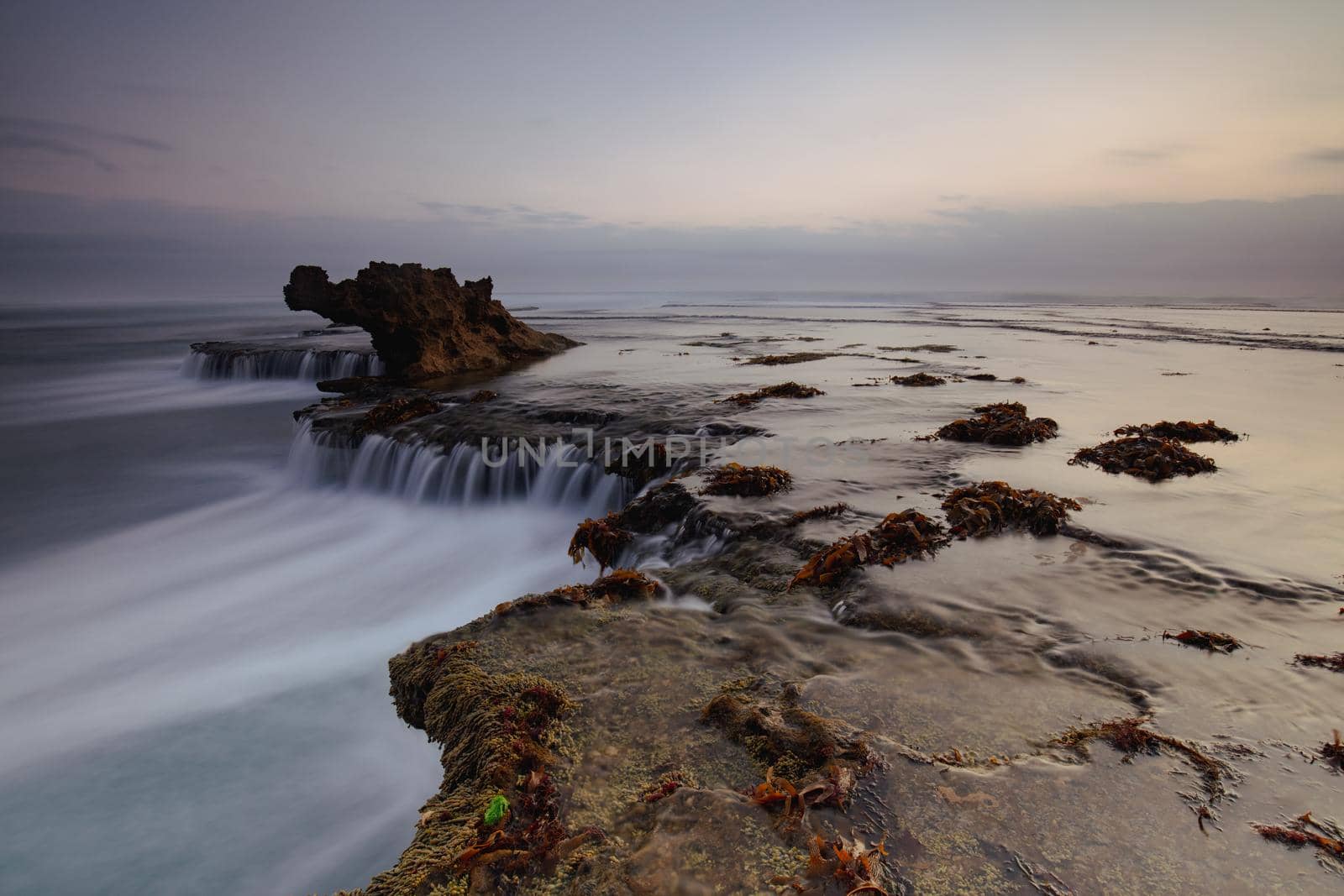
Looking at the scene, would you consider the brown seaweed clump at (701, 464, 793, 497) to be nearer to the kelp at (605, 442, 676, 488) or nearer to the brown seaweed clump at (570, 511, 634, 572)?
the brown seaweed clump at (570, 511, 634, 572)

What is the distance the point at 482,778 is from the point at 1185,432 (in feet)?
36.1

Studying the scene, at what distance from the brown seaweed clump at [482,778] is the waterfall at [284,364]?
21.5 m

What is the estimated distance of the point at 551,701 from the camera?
307 centimetres

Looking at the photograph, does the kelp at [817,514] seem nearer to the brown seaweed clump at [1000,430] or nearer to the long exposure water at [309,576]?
the long exposure water at [309,576]

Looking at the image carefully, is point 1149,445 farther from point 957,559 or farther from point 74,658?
point 74,658

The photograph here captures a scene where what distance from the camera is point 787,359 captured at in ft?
67.1

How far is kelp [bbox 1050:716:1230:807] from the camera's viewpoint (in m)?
2.74

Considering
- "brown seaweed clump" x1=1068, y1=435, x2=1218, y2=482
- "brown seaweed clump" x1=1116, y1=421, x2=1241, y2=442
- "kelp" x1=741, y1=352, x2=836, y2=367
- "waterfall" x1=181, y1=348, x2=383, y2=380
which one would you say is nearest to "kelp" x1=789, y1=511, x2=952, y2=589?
"brown seaweed clump" x1=1068, y1=435, x2=1218, y2=482

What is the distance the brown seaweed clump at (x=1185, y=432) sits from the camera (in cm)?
920

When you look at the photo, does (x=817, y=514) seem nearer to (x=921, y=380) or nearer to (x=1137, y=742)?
(x=1137, y=742)

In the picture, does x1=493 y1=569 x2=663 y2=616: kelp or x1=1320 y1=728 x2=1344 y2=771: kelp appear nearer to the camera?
x1=1320 y1=728 x2=1344 y2=771: kelp

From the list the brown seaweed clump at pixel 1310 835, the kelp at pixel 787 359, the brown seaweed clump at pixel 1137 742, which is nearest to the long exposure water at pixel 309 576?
the brown seaweed clump at pixel 1137 742

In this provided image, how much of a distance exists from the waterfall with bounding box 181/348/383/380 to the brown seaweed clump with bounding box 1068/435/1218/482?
2180 cm

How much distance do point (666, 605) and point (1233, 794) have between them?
3064mm
